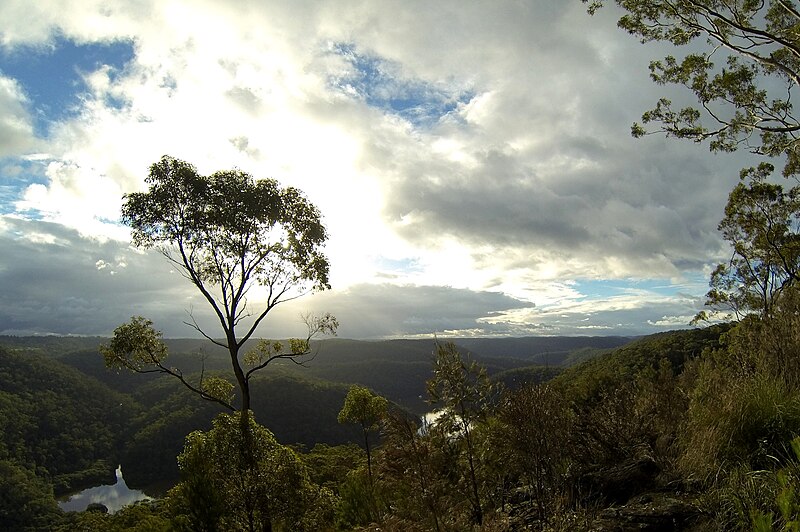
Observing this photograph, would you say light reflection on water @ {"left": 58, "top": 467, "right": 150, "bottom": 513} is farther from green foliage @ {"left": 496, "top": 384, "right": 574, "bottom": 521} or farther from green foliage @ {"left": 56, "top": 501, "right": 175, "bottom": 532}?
green foliage @ {"left": 496, "top": 384, "right": 574, "bottom": 521}

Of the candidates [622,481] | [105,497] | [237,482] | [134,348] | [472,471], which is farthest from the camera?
[105,497]

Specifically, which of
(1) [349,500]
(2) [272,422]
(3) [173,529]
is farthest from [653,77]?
(2) [272,422]

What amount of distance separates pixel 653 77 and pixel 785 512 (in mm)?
14428

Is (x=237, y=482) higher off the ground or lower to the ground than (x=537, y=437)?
lower

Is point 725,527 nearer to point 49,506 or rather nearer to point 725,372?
point 725,372

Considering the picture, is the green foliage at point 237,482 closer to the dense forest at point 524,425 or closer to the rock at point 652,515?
the dense forest at point 524,425

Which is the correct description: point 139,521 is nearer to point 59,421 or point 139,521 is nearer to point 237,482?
point 237,482

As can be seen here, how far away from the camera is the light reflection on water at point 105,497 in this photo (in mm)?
91500

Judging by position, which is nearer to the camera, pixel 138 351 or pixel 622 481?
pixel 622 481

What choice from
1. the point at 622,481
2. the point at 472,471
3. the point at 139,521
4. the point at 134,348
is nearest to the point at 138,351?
the point at 134,348

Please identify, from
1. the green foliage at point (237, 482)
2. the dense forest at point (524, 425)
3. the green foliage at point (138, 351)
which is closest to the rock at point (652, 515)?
the dense forest at point (524, 425)

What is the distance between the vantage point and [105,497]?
9769 centimetres

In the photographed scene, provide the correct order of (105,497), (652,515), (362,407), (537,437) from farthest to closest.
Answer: (105,497) → (362,407) → (537,437) → (652,515)

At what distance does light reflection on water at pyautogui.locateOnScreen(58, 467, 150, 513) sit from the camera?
91500mm
